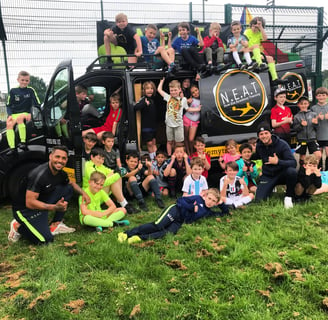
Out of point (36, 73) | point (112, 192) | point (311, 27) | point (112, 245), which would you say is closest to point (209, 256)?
point (112, 245)

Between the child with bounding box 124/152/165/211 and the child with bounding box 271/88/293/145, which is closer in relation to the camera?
the child with bounding box 124/152/165/211

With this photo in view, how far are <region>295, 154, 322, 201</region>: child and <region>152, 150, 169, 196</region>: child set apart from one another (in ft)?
6.85

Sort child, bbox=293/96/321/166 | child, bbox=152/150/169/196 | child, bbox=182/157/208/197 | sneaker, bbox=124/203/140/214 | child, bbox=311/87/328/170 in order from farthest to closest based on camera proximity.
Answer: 1. child, bbox=311/87/328/170
2. child, bbox=293/96/321/166
3. child, bbox=152/150/169/196
4. sneaker, bbox=124/203/140/214
5. child, bbox=182/157/208/197

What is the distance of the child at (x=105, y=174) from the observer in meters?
4.48

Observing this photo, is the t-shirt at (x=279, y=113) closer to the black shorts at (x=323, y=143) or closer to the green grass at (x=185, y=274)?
the black shorts at (x=323, y=143)

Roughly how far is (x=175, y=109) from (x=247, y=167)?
5.02ft

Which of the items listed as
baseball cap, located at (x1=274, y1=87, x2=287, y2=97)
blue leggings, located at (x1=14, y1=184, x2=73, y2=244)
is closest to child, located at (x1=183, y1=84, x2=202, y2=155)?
baseball cap, located at (x1=274, y1=87, x2=287, y2=97)

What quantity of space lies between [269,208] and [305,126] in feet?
6.54

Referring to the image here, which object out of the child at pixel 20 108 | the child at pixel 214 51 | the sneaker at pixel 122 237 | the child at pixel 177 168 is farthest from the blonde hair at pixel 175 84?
the sneaker at pixel 122 237

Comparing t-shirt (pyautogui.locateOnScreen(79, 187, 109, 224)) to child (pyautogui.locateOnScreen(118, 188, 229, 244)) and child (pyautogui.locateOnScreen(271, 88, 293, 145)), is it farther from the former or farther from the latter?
child (pyautogui.locateOnScreen(271, 88, 293, 145))

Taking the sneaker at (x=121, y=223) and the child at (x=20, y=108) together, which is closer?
the sneaker at (x=121, y=223)

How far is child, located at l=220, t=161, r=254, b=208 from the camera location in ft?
15.3

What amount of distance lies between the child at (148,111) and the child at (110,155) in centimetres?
66

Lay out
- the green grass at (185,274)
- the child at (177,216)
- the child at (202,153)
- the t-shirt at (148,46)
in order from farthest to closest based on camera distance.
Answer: the t-shirt at (148,46) → the child at (202,153) → the child at (177,216) → the green grass at (185,274)
